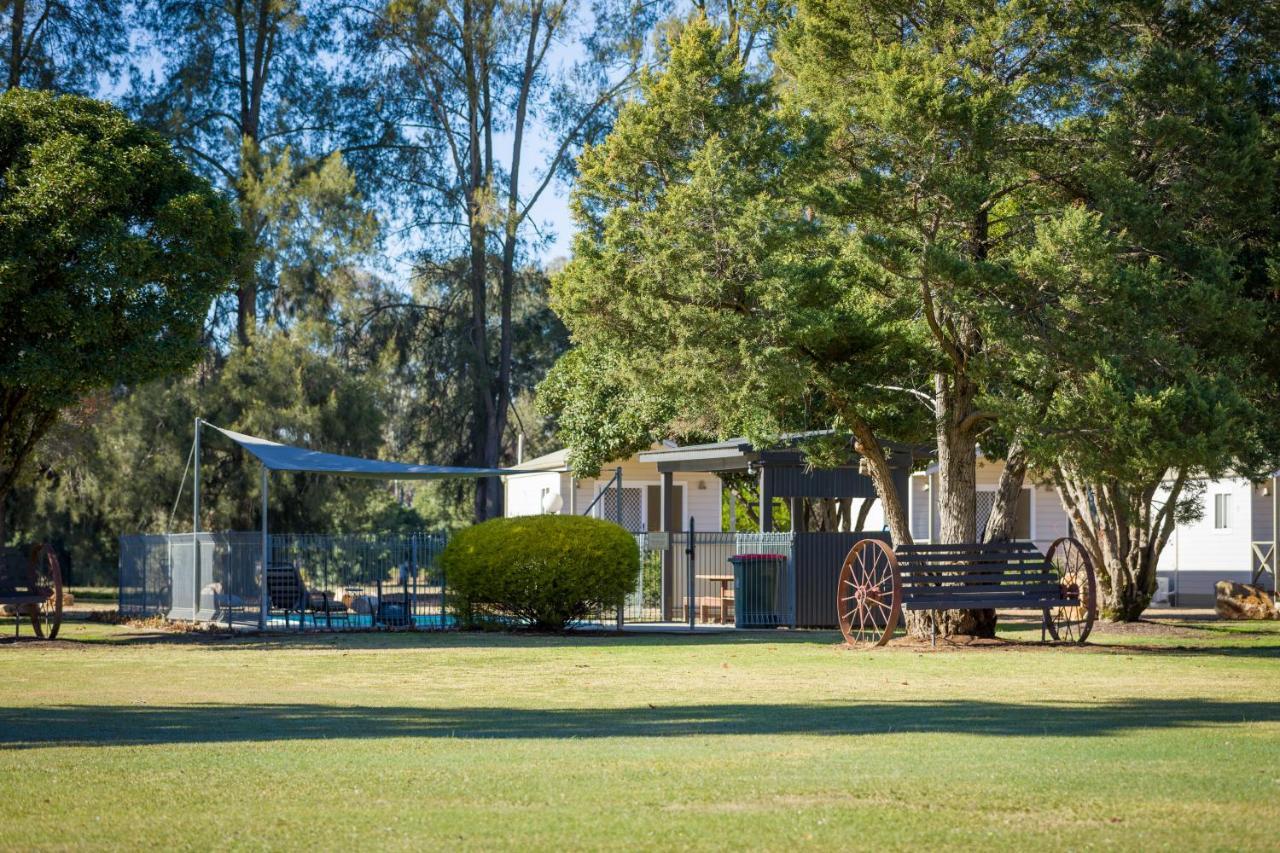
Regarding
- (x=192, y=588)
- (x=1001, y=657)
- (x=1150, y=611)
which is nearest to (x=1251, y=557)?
(x=1150, y=611)

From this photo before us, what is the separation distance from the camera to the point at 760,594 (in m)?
25.5

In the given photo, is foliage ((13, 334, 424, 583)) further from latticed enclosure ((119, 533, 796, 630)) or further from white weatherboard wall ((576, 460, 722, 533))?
latticed enclosure ((119, 533, 796, 630))

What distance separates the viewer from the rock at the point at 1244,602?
1169 inches

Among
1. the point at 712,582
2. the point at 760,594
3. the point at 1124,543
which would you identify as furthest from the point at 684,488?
the point at 1124,543

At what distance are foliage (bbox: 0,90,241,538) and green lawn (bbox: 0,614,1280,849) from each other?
5617 millimetres

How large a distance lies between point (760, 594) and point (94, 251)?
1155 centimetres

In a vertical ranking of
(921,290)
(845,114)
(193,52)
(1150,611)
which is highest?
(193,52)

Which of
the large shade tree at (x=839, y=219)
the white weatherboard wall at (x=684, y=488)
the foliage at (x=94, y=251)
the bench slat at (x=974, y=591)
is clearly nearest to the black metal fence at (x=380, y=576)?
the foliage at (x=94, y=251)

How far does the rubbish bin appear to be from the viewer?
25469mm

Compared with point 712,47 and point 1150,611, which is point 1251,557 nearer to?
point 1150,611

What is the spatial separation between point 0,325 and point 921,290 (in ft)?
41.6

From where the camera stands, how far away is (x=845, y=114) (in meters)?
19.7

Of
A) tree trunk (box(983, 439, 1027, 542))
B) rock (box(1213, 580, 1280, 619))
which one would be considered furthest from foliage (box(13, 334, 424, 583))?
tree trunk (box(983, 439, 1027, 542))

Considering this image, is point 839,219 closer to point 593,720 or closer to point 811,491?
point 811,491
